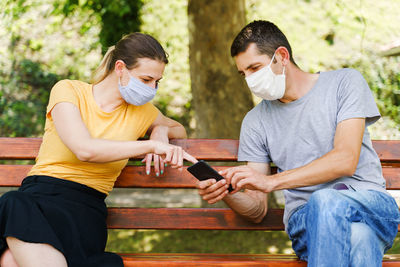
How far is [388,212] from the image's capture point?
272 cm

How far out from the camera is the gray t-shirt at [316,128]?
2.88 m

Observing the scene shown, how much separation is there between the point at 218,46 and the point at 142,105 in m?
3.18

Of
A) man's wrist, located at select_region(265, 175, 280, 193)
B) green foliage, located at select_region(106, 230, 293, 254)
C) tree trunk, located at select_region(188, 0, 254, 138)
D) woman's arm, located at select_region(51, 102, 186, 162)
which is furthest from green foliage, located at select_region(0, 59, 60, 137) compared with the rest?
man's wrist, located at select_region(265, 175, 280, 193)

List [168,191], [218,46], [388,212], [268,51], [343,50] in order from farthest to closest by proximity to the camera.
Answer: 1. [343,50]
2. [168,191]
3. [218,46]
4. [268,51]
5. [388,212]

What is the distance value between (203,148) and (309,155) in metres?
0.73

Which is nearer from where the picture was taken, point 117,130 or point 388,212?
point 388,212

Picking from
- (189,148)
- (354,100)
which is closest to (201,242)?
(189,148)

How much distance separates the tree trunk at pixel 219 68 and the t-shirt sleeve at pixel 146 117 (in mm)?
2977

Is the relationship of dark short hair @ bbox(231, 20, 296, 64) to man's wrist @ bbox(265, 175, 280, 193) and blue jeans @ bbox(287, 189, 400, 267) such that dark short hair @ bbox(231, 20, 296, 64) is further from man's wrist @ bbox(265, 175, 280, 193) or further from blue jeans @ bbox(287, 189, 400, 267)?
blue jeans @ bbox(287, 189, 400, 267)

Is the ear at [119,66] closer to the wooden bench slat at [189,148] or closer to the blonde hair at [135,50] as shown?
the blonde hair at [135,50]

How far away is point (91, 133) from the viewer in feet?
9.69

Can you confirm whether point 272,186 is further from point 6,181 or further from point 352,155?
point 6,181

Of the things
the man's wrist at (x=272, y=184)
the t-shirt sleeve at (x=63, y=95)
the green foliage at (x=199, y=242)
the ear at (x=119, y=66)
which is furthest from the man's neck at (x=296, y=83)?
the green foliage at (x=199, y=242)

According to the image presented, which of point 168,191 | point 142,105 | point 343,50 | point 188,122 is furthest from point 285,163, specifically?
point 343,50
